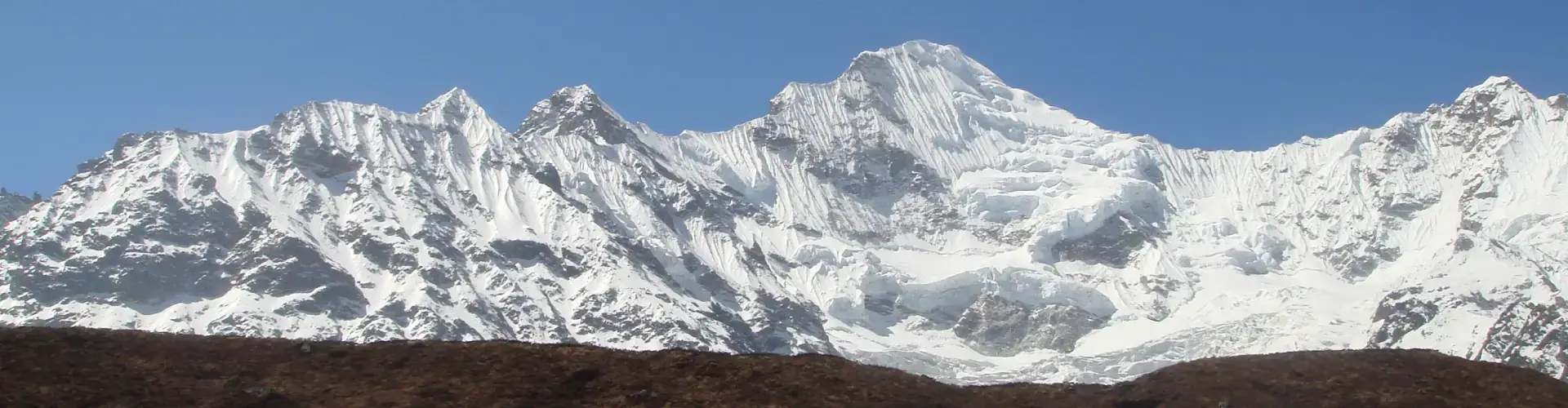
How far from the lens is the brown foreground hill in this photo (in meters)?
34.3

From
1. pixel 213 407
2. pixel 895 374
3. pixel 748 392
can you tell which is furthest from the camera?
pixel 895 374

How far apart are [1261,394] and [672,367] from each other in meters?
13.7

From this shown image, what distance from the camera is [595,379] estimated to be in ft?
119

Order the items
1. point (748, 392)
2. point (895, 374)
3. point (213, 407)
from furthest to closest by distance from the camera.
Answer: point (895, 374) < point (748, 392) < point (213, 407)

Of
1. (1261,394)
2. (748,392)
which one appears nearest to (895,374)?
(748,392)

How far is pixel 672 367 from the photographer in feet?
123

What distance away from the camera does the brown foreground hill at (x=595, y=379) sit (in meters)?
34.3

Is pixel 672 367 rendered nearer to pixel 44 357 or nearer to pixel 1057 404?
pixel 1057 404

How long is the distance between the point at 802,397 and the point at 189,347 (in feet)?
46.1

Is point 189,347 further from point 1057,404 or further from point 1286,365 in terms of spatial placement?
point 1286,365

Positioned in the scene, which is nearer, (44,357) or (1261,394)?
(44,357)

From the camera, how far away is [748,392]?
36.1 m

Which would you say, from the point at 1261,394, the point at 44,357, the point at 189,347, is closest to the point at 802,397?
the point at 1261,394

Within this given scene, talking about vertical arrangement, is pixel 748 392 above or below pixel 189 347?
below
